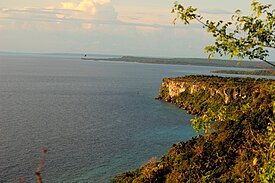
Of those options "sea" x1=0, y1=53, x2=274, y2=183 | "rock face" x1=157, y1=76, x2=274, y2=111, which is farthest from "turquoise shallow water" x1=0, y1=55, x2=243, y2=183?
"rock face" x1=157, y1=76, x2=274, y2=111

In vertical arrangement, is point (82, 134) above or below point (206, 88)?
below

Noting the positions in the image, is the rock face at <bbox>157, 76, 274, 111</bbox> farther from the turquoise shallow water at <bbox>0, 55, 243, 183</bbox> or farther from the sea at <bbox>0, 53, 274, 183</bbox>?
the sea at <bbox>0, 53, 274, 183</bbox>

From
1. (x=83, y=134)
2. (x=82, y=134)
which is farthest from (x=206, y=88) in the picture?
(x=82, y=134)

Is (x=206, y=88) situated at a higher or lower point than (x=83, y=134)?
higher

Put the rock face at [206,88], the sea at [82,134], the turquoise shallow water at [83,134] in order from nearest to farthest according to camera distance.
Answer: the sea at [82,134] < the turquoise shallow water at [83,134] < the rock face at [206,88]

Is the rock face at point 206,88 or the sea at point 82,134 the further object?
the rock face at point 206,88

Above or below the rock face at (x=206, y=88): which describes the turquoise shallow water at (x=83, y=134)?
below

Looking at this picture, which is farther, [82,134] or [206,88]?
[206,88]

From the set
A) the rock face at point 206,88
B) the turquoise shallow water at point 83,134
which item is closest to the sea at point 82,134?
the turquoise shallow water at point 83,134

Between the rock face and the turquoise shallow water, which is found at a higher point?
the rock face

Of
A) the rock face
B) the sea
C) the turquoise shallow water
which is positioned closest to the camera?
the sea

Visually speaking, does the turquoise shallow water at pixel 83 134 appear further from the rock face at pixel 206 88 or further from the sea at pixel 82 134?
the rock face at pixel 206 88

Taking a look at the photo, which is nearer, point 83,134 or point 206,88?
point 83,134

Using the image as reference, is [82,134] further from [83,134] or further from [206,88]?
[206,88]
